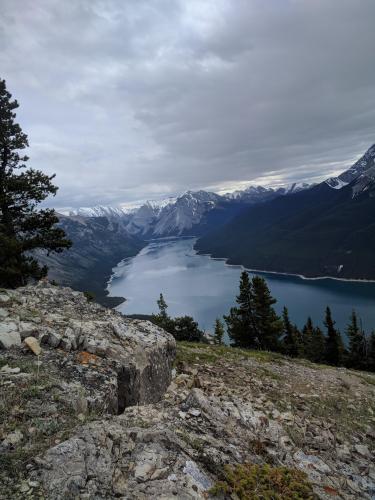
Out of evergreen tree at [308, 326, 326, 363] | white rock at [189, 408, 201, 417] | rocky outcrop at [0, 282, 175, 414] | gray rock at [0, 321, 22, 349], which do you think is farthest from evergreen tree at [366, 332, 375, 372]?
gray rock at [0, 321, 22, 349]

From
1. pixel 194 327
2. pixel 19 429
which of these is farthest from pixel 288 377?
pixel 194 327

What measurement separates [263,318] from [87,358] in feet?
125

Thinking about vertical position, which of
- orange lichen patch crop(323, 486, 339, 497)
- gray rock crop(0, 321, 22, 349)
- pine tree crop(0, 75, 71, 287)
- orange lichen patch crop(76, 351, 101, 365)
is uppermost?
pine tree crop(0, 75, 71, 287)

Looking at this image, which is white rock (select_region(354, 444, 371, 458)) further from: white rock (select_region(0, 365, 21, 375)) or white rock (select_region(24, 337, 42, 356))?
white rock (select_region(0, 365, 21, 375))

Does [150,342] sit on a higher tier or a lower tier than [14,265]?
lower

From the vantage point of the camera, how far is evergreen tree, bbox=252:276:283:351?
1737 inches

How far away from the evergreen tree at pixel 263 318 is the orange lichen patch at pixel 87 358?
36680 mm

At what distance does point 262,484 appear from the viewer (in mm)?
6668

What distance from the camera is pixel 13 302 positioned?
43.2ft

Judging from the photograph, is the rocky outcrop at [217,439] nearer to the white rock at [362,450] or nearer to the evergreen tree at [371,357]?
the white rock at [362,450]

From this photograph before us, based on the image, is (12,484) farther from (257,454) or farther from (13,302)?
(13,302)

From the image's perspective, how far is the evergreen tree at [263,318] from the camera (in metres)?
44.1

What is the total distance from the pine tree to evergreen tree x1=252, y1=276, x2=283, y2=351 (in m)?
30.2

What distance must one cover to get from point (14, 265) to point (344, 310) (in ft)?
511
